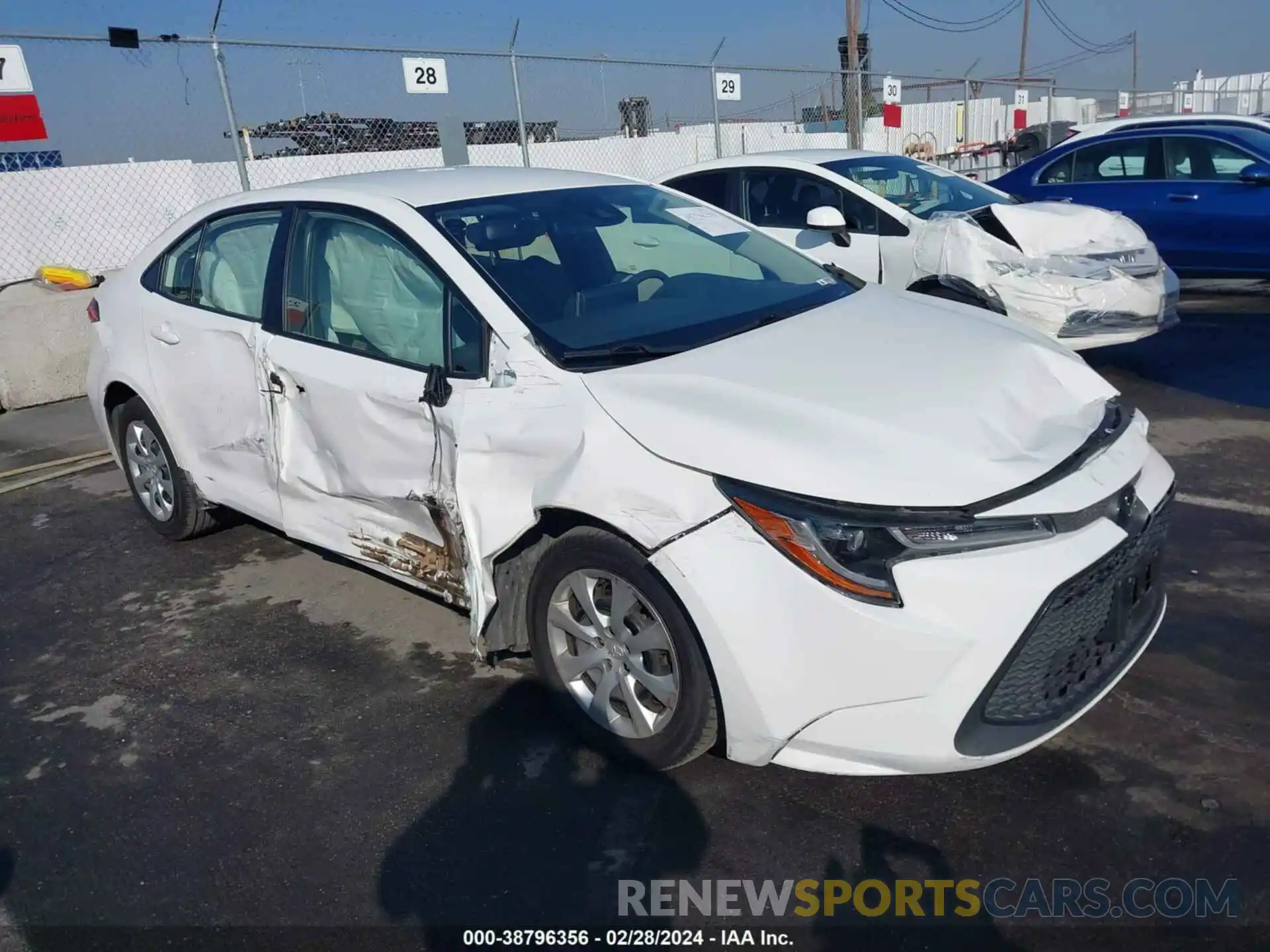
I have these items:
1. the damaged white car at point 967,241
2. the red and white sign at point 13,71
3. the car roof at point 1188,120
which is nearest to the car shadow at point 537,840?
the damaged white car at point 967,241

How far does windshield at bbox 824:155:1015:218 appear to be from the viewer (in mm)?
7191

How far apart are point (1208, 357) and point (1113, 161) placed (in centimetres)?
285

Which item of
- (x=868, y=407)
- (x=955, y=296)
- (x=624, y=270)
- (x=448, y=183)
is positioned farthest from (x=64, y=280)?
(x=868, y=407)

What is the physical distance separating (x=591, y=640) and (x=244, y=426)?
1988 millimetres

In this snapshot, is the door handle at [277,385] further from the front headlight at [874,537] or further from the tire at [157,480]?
the front headlight at [874,537]

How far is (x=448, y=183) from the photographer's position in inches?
152

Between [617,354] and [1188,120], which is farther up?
[1188,120]

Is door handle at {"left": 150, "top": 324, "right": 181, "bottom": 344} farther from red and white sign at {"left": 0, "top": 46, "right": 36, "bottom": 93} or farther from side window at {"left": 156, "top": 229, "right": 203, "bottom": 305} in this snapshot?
red and white sign at {"left": 0, "top": 46, "right": 36, "bottom": 93}

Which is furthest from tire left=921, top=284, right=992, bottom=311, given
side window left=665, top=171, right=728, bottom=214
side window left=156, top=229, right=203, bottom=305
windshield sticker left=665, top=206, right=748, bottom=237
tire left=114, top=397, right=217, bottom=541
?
tire left=114, top=397, right=217, bottom=541

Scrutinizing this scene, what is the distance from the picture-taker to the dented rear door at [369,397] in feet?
10.8

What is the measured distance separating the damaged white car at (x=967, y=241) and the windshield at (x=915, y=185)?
0.01 metres

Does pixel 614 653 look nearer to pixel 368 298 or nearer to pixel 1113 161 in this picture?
pixel 368 298

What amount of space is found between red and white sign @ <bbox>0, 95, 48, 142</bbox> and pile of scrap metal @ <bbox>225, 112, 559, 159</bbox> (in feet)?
9.56

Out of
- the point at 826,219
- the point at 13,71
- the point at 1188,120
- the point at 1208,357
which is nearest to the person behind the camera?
the point at 826,219
